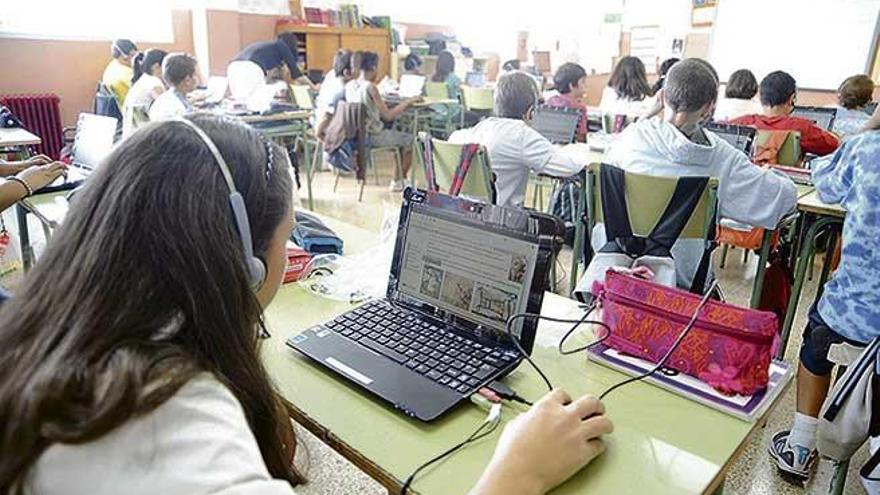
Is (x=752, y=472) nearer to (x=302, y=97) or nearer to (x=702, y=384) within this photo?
(x=702, y=384)

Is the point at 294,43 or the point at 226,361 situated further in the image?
the point at 294,43

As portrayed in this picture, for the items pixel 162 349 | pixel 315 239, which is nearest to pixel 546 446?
pixel 162 349

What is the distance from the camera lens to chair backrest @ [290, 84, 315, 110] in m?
5.15

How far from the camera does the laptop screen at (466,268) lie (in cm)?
93

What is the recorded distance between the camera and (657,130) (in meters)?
2.01

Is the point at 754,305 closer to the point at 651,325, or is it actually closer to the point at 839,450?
the point at 839,450

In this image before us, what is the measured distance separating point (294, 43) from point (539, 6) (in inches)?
140

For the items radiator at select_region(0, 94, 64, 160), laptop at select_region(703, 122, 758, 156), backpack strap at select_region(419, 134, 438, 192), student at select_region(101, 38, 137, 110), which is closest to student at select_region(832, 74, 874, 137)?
laptop at select_region(703, 122, 758, 156)

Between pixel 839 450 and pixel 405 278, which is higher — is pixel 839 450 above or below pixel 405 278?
below

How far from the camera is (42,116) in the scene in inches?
191

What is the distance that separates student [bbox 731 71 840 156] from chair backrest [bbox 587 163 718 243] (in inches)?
67.9

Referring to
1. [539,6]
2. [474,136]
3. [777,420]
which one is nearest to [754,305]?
[777,420]

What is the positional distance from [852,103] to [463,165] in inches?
114

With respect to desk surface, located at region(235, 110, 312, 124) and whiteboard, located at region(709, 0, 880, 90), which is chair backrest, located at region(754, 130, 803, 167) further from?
whiteboard, located at region(709, 0, 880, 90)
